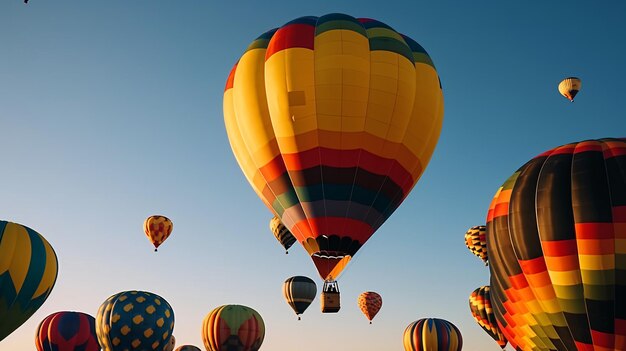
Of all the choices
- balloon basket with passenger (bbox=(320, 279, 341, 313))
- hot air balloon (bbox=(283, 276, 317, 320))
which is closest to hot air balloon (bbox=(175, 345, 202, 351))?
hot air balloon (bbox=(283, 276, 317, 320))

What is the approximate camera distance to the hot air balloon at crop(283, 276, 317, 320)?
3145cm

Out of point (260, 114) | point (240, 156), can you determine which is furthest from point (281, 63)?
point (240, 156)

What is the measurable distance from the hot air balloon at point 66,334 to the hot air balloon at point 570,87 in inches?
1000

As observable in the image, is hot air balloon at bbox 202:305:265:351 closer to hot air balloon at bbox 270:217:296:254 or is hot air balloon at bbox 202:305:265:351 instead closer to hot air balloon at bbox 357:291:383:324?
hot air balloon at bbox 270:217:296:254

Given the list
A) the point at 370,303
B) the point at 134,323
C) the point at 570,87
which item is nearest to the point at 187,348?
the point at 370,303

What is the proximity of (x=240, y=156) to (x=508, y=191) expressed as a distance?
718cm

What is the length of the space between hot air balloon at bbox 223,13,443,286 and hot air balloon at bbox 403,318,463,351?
1488 centimetres

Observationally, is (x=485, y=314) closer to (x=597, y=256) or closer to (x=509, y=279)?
(x=509, y=279)

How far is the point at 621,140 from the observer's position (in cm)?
1292

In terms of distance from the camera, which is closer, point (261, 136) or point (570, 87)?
point (261, 136)

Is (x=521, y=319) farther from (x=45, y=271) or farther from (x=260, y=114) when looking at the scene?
(x=45, y=271)

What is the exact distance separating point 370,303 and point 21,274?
902 inches

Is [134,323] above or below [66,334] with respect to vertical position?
above

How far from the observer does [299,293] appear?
31.4 m
